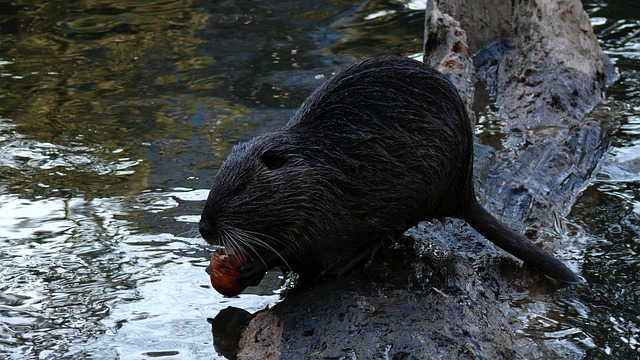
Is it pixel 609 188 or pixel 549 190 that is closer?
pixel 549 190

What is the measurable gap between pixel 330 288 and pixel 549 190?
180 centimetres

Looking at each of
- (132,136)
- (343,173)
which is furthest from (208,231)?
(132,136)

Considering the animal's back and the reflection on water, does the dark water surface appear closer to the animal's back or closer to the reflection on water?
the reflection on water

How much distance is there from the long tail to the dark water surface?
196 millimetres

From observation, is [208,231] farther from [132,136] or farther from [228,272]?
[132,136]

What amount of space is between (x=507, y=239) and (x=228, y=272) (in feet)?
3.90

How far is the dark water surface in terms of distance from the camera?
3.92m

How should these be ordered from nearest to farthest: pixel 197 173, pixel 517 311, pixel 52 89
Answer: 1. pixel 517 311
2. pixel 197 173
3. pixel 52 89

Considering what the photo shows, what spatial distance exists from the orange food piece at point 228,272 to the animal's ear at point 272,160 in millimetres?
348

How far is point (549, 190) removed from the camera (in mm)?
4777

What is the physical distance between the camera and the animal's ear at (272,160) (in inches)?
138

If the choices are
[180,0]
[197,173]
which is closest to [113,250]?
[197,173]

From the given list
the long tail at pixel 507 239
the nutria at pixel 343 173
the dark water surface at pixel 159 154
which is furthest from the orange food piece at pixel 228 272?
the long tail at pixel 507 239

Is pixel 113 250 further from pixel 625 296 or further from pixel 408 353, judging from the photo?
pixel 625 296
